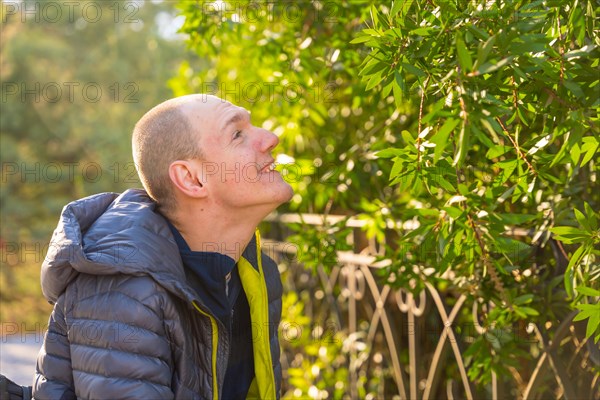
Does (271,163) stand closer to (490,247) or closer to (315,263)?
(490,247)

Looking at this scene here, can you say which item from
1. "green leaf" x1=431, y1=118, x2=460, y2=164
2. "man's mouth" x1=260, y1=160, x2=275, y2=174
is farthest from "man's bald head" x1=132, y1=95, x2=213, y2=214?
"green leaf" x1=431, y1=118, x2=460, y2=164

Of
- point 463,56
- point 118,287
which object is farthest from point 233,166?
point 463,56

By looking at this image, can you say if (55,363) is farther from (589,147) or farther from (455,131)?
(589,147)

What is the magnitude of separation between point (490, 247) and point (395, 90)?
67 cm

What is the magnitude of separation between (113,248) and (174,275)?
0.16m

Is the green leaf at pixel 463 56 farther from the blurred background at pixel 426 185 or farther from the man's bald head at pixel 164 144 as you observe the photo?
the man's bald head at pixel 164 144

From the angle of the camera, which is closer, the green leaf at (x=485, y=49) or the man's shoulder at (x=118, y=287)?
the green leaf at (x=485, y=49)

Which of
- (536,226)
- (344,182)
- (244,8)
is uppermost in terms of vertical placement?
(244,8)

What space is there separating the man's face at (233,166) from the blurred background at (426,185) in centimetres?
31

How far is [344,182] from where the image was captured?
10.5 ft

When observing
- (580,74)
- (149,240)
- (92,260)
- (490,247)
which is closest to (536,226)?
(490,247)

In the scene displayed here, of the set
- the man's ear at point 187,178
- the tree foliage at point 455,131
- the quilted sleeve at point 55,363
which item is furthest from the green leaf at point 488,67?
the quilted sleeve at point 55,363

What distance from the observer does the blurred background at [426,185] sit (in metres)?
1.67

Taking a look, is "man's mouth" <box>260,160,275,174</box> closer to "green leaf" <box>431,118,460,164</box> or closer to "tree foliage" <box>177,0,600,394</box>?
"tree foliage" <box>177,0,600,394</box>
